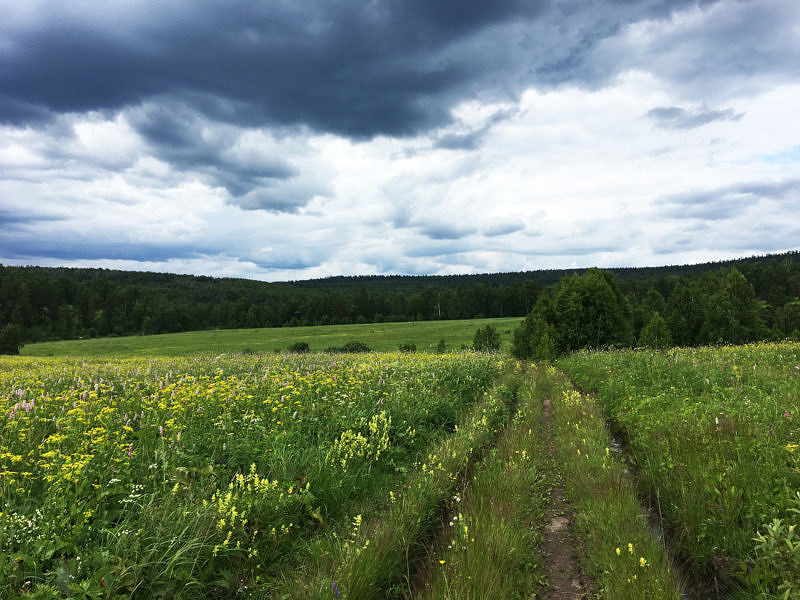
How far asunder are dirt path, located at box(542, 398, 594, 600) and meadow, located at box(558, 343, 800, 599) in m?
1.15

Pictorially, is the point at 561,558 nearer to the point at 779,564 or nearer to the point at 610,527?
the point at 610,527

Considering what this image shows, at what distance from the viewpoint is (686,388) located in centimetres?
977

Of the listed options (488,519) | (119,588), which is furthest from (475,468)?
(119,588)

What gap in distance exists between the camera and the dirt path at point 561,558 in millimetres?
3775

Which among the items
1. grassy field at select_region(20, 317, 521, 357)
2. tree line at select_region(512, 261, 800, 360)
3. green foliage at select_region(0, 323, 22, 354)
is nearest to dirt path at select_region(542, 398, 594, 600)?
tree line at select_region(512, 261, 800, 360)

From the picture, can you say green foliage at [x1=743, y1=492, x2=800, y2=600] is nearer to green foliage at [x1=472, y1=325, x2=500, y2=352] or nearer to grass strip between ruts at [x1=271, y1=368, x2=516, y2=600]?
grass strip between ruts at [x1=271, y1=368, x2=516, y2=600]

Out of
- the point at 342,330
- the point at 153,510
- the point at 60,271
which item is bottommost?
the point at 342,330

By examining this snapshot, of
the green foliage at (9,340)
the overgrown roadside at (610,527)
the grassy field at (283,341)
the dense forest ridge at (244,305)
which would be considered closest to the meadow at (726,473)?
the overgrown roadside at (610,527)

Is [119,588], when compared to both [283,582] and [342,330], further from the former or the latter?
[342,330]

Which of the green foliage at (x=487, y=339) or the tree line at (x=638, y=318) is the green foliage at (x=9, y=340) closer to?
the green foliage at (x=487, y=339)

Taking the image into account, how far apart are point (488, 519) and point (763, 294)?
126554 millimetres

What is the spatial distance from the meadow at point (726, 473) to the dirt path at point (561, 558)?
3.79ft

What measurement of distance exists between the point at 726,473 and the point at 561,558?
2552 mm

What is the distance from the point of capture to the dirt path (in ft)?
12.4
